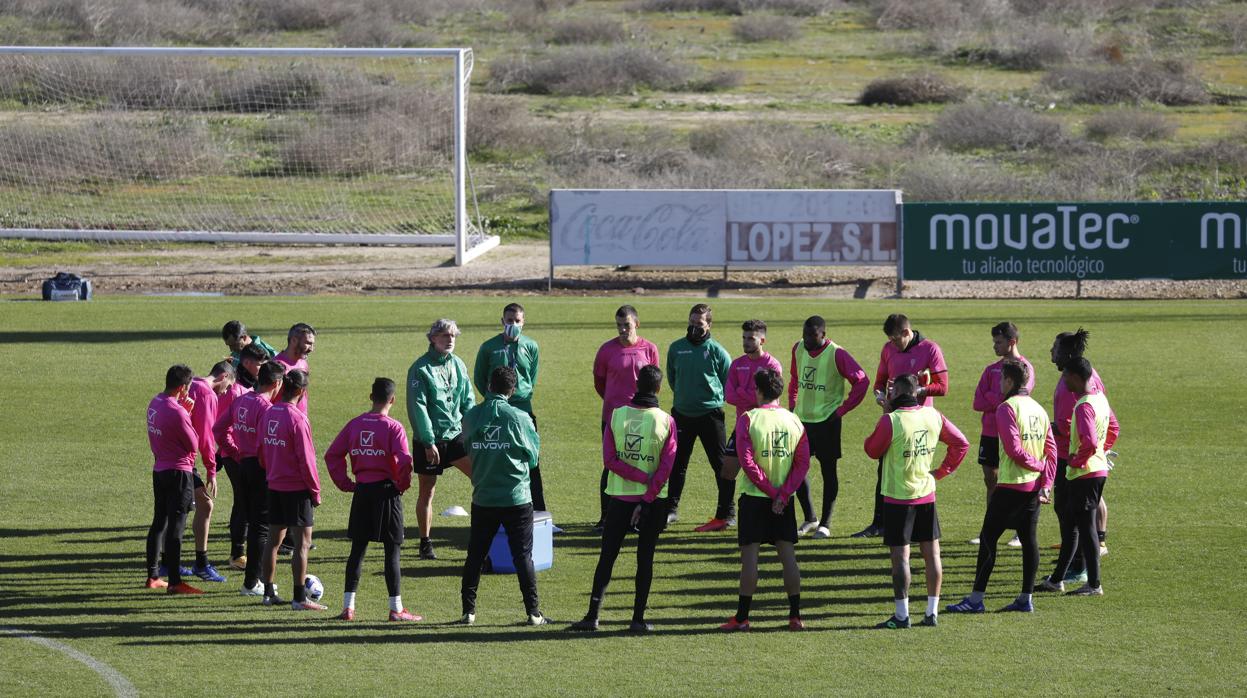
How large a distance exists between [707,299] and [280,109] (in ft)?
38.5

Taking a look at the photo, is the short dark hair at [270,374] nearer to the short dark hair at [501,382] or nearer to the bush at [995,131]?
the short dark hair at [501,382]

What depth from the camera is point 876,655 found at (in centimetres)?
897

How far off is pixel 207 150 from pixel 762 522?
26497 mm

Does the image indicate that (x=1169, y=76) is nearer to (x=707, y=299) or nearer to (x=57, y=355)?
(x=707, y=299)

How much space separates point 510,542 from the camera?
9.62 m

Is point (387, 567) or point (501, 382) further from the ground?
point (501, 382)

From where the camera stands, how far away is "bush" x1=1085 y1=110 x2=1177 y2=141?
4347cm

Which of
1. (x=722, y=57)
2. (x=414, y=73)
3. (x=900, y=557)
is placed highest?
(x=722, y=57)

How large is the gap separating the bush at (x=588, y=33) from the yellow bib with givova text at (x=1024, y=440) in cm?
5056

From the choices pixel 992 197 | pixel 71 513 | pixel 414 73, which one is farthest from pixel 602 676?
pixel 414 73

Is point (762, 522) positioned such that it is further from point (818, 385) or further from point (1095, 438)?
point (818, 385)

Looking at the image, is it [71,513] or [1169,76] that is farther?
[1169,76]

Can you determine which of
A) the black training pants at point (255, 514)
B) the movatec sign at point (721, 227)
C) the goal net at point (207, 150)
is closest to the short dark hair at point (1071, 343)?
the black training pants at point (255, 514)

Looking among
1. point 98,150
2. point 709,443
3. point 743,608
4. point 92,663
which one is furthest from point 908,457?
point 98,150
